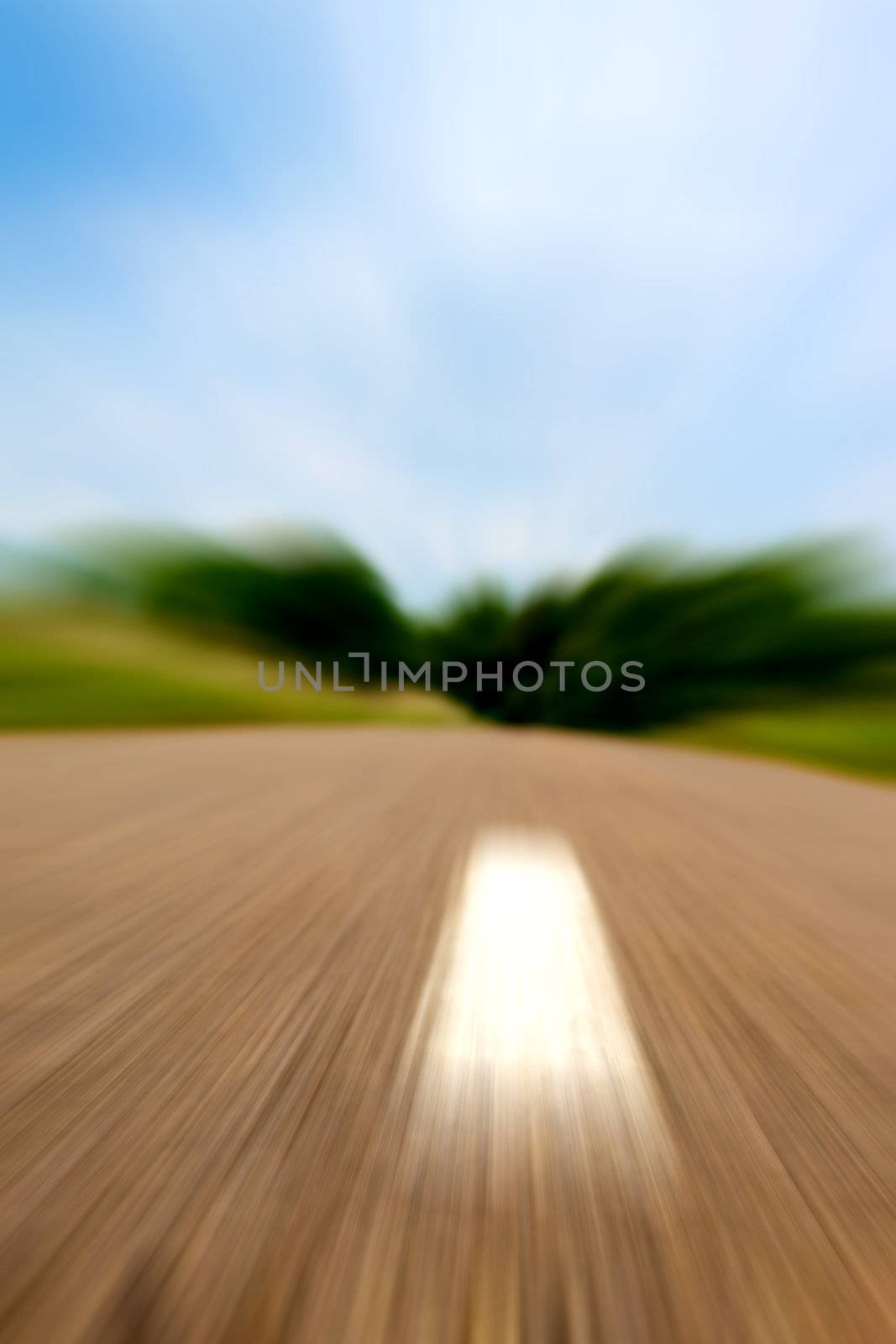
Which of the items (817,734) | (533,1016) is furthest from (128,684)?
(533,1016)

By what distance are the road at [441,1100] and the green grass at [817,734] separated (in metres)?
2.05

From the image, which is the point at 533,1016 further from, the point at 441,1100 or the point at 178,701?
the point at 178,701

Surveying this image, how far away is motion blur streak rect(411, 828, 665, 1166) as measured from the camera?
1.19 feet

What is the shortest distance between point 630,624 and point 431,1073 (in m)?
5.73

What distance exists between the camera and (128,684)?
402 centimetres

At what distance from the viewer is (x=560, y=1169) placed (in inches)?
12.2

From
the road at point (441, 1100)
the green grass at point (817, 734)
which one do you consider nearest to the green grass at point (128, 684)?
the green grass at point (817, 734)

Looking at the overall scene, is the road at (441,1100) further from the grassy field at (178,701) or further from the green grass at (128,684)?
the green grass at (128,684)

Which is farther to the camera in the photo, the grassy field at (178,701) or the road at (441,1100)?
the grassy field at (178,701)

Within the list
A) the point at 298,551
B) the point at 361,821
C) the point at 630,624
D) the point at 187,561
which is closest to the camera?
the point at 361,821

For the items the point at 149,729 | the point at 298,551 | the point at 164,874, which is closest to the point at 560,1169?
the point at 164,874

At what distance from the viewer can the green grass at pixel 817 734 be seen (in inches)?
102

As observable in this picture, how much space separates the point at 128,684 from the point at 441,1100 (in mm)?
4094

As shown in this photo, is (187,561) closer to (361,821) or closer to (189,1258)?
(361,821)
